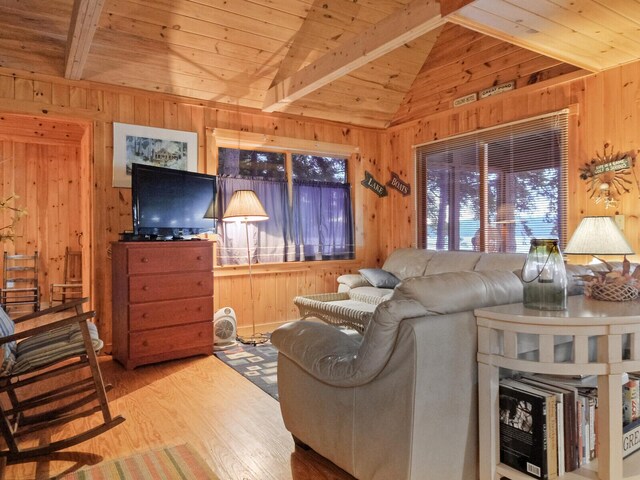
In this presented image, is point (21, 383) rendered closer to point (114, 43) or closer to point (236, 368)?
point (236, 368)

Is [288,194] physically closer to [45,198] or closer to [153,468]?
[153,468]

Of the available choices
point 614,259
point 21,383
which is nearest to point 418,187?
point 614,259

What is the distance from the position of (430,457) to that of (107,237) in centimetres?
345

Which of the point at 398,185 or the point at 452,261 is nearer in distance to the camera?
the point at 452,261

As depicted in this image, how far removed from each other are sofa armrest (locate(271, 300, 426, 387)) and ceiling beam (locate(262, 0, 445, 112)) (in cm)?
209

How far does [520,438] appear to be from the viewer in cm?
156

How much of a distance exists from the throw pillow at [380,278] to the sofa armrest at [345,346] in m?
2.48

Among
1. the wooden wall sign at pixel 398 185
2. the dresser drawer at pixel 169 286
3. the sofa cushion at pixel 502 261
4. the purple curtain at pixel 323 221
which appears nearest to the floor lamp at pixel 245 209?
the dresser drawer at pixel 169 286

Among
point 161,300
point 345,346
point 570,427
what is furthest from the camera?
point 161,300

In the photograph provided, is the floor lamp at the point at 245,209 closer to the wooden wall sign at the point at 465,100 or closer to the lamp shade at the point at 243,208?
the lamp shade at the point at 243,208

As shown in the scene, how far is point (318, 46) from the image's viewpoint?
14.4 ft

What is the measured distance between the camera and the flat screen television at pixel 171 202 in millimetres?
3582

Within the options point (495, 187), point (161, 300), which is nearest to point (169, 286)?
point (161, 300)

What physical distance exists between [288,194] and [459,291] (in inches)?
144
